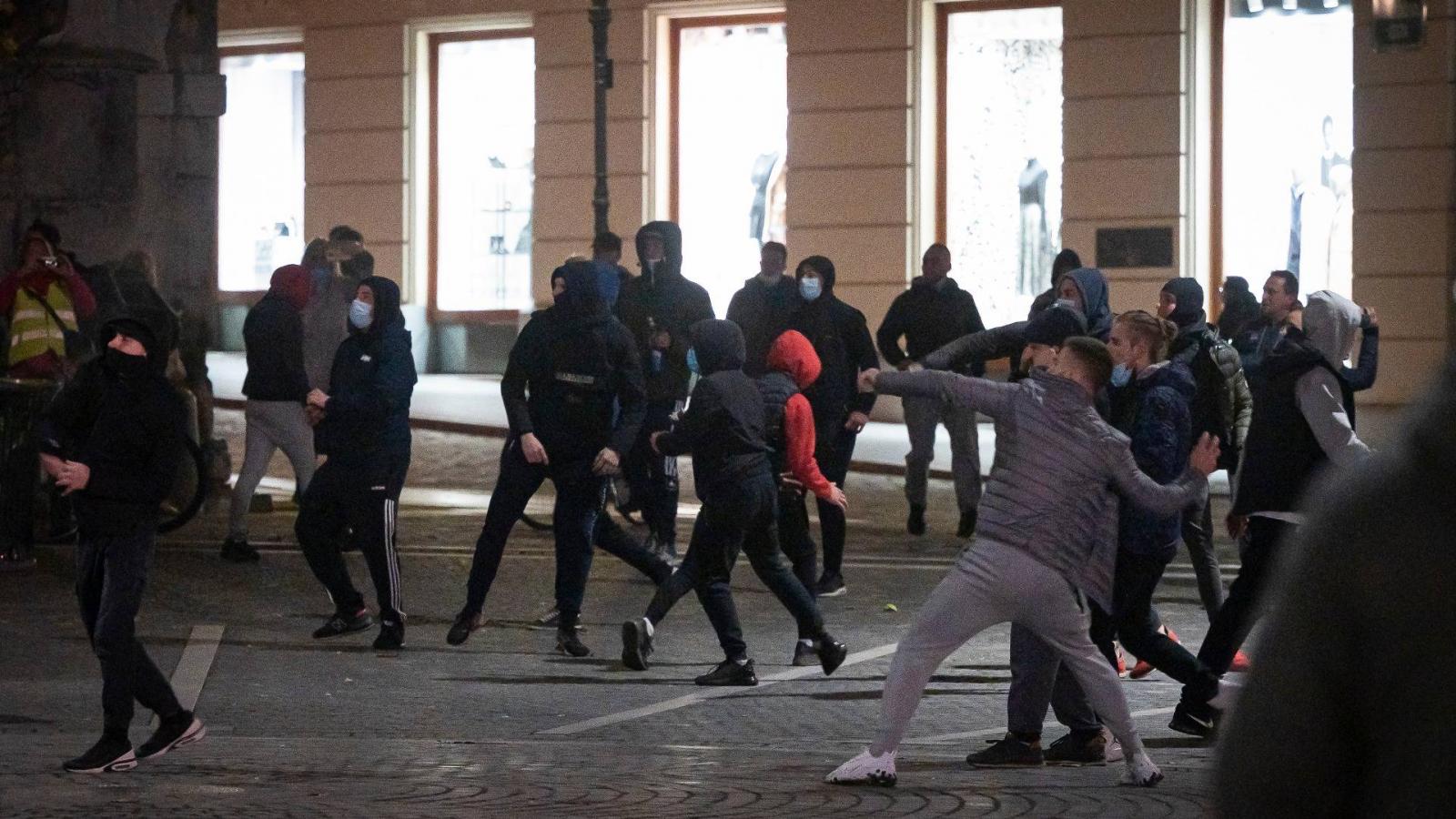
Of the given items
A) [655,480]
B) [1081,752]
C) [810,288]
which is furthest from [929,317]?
[1081,752]

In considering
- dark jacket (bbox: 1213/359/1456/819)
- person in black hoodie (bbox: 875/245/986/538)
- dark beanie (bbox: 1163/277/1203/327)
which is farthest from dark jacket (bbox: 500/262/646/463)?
dark jacket (bbox: 1213/359/1456/819)

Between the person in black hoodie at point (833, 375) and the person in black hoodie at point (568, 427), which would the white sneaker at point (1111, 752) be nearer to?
the person in black hoodie at point (568, 427)

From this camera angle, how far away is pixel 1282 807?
1785 millimetres

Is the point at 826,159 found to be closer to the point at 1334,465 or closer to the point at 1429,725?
the point at 1334,465

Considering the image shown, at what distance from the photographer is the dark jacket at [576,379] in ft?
32.3

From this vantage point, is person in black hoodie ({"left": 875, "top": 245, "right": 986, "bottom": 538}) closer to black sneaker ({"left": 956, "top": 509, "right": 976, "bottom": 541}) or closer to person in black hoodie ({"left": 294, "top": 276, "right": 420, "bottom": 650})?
black sneaker ({"left": 956, "top": 509, "right": 976, "bottom": 541})

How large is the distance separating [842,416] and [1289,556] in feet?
33.3

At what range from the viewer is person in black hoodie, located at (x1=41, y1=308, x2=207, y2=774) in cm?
694

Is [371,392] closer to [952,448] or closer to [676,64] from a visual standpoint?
[952,448]

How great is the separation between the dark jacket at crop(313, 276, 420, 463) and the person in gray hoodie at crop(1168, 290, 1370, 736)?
377cm

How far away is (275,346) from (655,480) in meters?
2.25

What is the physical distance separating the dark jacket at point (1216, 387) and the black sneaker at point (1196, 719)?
1975 millimetres

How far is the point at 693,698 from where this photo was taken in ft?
28.4

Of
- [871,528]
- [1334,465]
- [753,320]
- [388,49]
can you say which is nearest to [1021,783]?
[1334,465]
